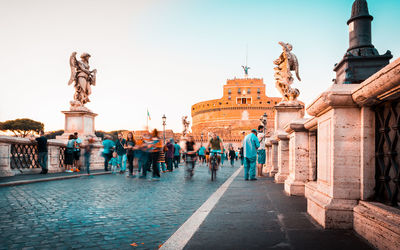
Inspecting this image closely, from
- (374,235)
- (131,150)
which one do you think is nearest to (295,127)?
(374,235)

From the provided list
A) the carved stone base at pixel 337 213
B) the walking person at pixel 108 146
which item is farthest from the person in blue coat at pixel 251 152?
the carved stone base at pixel 337 213

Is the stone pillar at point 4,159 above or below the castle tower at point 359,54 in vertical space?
below

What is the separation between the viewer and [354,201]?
3.24m

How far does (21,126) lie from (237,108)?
58638mm

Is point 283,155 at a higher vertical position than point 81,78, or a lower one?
lower

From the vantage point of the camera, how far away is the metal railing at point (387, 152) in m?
2.82

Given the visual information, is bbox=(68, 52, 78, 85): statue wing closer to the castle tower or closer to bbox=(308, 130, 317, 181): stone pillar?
bbox=(308, 130, 317, 181): stone pillar

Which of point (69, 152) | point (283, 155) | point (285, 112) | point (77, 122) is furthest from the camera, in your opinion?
point (77, 122)

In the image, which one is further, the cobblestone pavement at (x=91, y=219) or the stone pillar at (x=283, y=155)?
the stone pillar at (x=283, y=155)

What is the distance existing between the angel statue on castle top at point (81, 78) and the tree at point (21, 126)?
82.3 m

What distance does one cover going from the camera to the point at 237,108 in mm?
100188

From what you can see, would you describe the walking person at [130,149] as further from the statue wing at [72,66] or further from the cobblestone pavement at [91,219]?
the statue wing at [72,66]

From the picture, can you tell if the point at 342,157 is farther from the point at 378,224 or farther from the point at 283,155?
the point at 283,155

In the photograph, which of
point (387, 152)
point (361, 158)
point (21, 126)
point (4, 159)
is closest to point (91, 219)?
point (361, 158)
